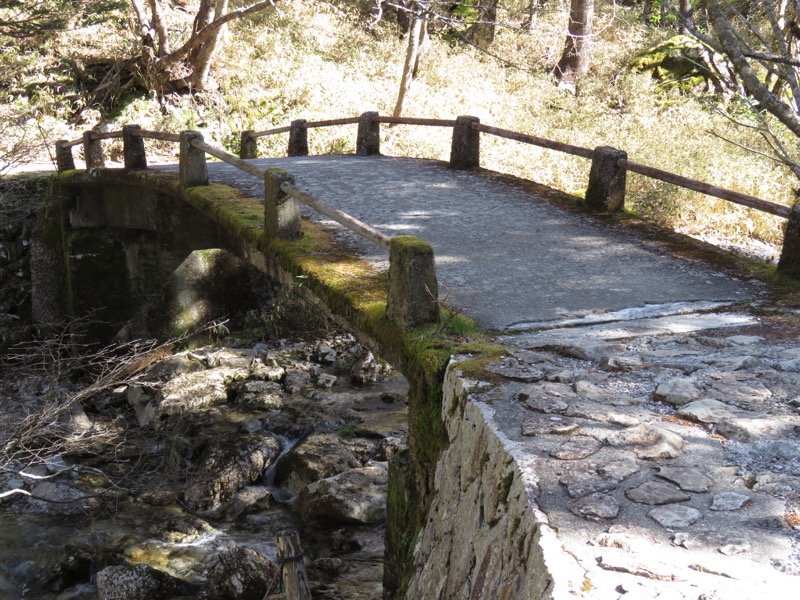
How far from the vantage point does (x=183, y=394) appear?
1149 cm

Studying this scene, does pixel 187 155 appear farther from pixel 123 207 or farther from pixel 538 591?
pixel 538 591

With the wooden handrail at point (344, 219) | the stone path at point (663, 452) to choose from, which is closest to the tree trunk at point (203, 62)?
the wooden handrail at point (344, 219)

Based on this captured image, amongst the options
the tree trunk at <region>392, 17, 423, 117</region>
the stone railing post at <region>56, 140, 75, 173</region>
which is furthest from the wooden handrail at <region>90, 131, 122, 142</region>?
the tree trunk at <region>392, 17, 423, 117</region>

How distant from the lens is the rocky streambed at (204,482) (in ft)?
24.9

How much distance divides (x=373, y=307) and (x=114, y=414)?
7418 millimetres

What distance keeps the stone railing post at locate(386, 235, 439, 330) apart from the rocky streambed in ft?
7.55

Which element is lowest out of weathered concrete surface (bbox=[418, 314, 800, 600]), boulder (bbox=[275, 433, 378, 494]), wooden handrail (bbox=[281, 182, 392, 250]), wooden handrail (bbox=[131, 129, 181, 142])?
boulder (bbox=[275, 433, 378, 494])

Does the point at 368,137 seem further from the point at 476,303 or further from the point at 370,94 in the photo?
the point at 370,94

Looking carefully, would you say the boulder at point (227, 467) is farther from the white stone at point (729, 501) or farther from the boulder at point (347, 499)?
the white stone at point (729, 501)

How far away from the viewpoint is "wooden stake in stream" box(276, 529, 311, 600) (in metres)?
5.42

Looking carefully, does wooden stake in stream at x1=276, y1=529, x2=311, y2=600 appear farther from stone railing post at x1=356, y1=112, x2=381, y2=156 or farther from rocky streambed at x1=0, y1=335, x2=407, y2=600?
stone railing post at x1=356, y1=112, x2=381, y2=156

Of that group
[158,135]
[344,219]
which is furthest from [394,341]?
[158,135]

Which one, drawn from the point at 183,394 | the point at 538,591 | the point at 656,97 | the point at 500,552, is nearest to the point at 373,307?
the point at 500,552

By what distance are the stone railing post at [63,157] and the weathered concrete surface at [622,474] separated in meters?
10.4
